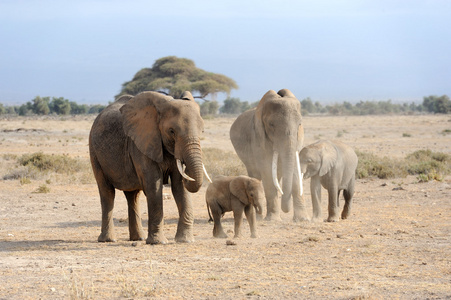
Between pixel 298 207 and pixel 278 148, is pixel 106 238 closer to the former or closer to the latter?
pixel 278 148

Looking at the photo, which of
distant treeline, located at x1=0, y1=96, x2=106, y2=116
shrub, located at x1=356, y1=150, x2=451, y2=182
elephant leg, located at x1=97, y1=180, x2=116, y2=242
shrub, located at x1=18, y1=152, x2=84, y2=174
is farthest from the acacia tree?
elephant leg, located at x1=97, y1=180, x2=116, y2=242

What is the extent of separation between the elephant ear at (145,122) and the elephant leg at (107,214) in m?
1.35

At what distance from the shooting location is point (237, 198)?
36.3ft

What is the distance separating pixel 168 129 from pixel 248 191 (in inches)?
69.6

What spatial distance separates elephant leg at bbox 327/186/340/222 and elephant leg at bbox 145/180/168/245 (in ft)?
12.7

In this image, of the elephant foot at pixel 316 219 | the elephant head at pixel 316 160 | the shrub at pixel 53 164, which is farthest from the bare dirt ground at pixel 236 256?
the shrub at pixel 53 164

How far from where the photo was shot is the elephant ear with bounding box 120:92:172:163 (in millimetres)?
10109

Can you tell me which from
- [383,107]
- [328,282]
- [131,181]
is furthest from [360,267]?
[383,107]

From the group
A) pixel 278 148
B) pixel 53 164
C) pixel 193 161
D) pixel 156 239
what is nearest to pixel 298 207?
pixel 278 148

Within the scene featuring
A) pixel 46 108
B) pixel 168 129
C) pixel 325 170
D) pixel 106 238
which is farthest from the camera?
pixel 46 108

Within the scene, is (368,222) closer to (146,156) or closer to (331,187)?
(331,187)

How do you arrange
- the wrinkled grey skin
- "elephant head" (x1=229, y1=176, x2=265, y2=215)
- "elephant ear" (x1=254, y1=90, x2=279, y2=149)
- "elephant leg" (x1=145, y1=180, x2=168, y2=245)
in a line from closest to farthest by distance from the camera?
the wrinkled grey skin → "elephant leg" (x1=145, y1=180, x2=168, y2=245) → "elephant head" (x1=229, y1=176, x2=265, y2=215) → "elephant ear" (x1=254, y1=90, x2=279, y2=149)

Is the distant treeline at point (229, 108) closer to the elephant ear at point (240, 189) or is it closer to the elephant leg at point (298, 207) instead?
the elephant leg at point (298, 207)

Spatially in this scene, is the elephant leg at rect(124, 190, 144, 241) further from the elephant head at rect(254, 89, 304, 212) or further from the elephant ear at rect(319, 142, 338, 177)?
the elephant ear at rect(319, 142, 338, 177)
